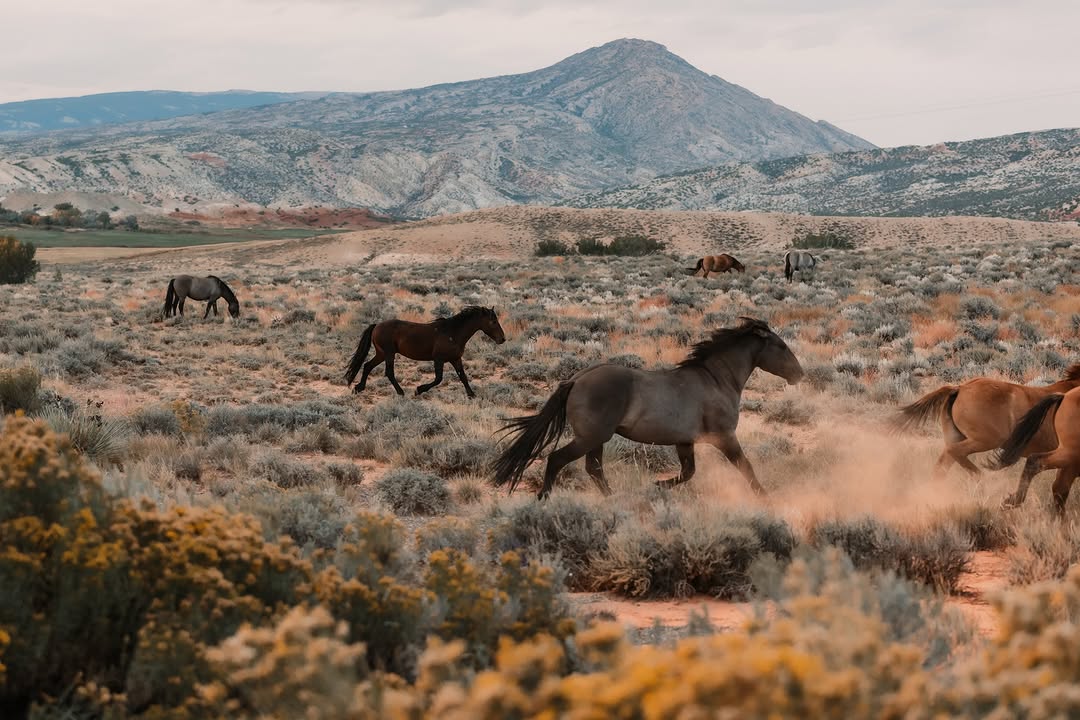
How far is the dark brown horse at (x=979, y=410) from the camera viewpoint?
296 inches

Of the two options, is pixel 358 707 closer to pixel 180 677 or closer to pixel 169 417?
pixel 180 677

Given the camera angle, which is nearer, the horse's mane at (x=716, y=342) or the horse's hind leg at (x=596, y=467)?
the horse's hind leg at (x=596, y=467)

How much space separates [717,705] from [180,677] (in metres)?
1.89

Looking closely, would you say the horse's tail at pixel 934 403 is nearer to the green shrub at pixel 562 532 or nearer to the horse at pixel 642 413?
the horse at pixel 642 413

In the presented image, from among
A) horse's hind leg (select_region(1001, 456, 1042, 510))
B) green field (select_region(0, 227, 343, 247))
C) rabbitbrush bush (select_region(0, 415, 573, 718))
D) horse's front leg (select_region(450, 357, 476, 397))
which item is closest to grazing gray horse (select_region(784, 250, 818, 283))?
horse's front leg (select_region(450, 357, 476, 397))

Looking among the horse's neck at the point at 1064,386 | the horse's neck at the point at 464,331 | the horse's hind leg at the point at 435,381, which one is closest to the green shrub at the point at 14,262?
the horse's hind leg at the point at 435,381

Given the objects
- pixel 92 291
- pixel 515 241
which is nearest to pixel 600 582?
pixel 92 291

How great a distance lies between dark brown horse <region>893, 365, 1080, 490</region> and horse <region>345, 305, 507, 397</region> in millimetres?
7336

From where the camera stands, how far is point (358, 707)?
193cm

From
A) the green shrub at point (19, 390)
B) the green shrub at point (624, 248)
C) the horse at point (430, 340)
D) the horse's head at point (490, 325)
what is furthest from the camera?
the green shrub at point (624, 248)

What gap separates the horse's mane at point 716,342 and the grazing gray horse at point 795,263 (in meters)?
22.9

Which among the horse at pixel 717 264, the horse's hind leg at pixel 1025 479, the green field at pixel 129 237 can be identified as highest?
the horse at pixel 717 264

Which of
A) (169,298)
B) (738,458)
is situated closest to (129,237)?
(169,298)

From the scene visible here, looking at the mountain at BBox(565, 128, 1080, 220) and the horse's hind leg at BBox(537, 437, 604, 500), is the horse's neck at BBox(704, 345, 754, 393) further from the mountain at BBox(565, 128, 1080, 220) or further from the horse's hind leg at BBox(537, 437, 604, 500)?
the mountain at BBox(565, 128, 1080, 220)
